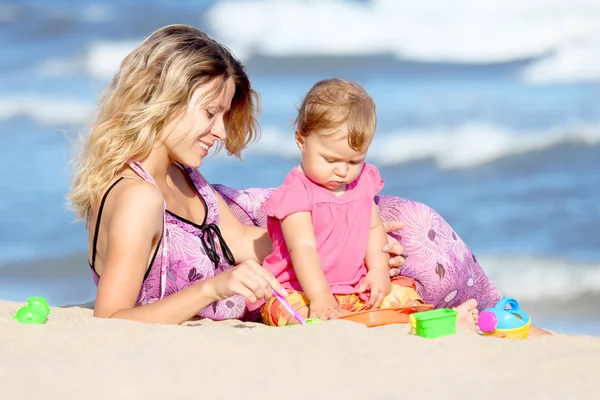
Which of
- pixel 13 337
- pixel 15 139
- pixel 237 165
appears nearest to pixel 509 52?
pixel 237 165

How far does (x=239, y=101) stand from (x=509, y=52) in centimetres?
919

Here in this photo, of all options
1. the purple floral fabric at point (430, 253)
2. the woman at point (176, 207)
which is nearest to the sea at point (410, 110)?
the purple floral fabric at point (430, 253)

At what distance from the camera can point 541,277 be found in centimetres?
662

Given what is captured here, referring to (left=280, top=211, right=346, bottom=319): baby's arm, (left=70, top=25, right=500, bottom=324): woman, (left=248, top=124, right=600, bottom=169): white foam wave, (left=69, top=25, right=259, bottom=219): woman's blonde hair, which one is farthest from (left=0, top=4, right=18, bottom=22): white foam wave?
(left=280, top=211, right=346, bottom=319): baby's arm

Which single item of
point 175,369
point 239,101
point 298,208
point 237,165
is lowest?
point 175,369

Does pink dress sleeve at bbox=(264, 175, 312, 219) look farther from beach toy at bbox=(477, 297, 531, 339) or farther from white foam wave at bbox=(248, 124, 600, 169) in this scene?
white foam wave at bbox=(248, 124, 600, 169)

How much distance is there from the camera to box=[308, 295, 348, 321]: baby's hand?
3469 mm

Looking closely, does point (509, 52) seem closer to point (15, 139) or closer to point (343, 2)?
point (343, 2)

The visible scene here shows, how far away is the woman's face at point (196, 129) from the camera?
373 centimetres

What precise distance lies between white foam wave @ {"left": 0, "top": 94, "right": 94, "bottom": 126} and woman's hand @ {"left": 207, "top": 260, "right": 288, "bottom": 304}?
330 inches

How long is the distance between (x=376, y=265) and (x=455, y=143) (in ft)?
22.6

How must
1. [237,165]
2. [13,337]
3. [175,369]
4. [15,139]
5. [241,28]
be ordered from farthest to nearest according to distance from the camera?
[241,28], [15,139], [237,165], [13,337], [175,369]

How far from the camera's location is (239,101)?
4152 millimetres

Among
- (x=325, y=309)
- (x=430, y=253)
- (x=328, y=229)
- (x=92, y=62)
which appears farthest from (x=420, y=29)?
(x=325, y=309)
